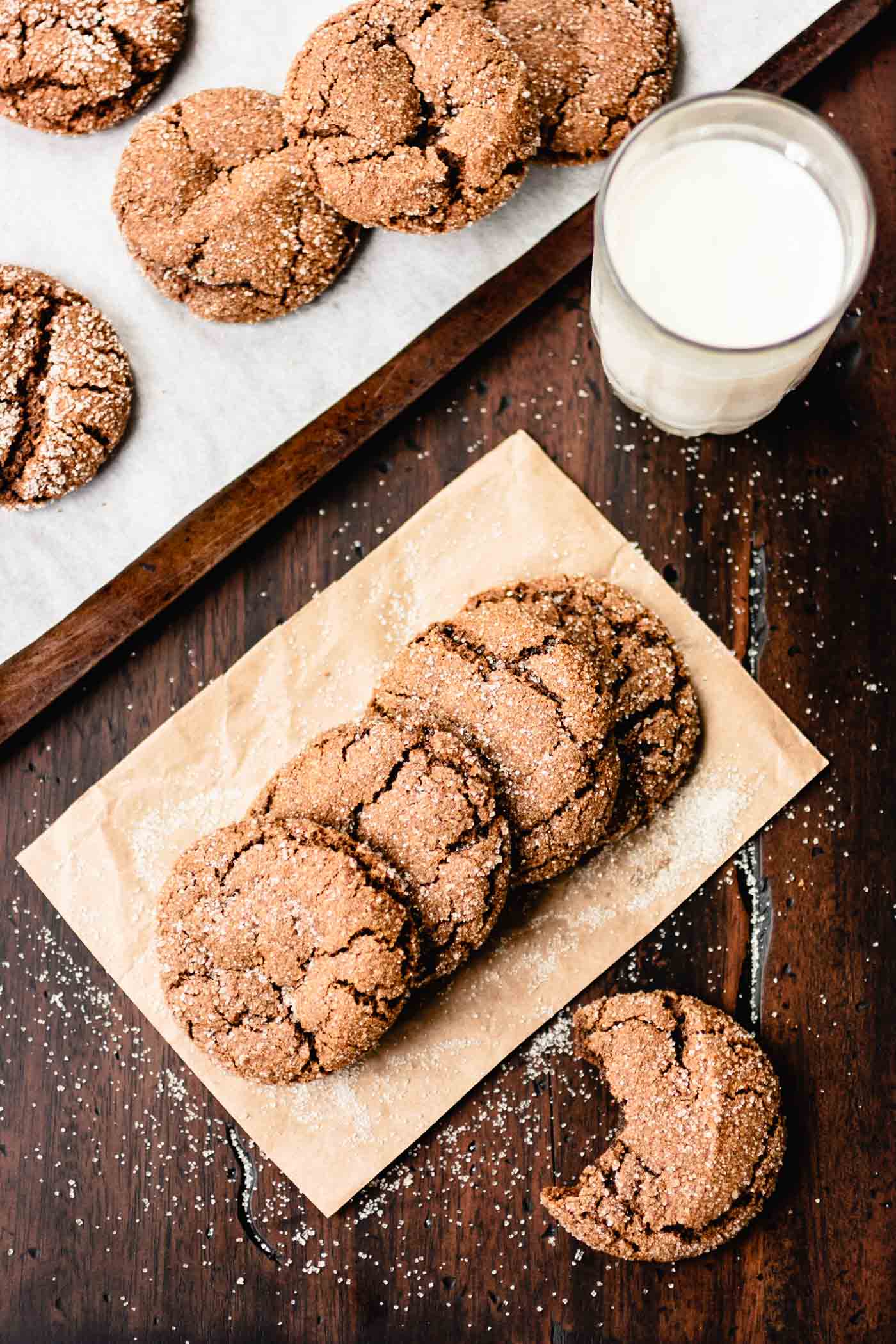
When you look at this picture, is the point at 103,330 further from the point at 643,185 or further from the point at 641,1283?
the point at 641,1283

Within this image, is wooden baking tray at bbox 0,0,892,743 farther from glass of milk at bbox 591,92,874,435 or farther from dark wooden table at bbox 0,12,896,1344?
glass of milk at bbox 591,92,874,435

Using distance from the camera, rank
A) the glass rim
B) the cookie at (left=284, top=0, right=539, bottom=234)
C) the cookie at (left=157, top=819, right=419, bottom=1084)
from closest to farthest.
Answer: the glass rim < the cookie at (left=157, top=819, right=419, bottom=1084) < the cookie at (left=284, top=0, right=539, bottom=234)

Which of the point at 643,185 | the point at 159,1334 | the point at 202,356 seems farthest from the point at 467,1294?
the point at 643,185

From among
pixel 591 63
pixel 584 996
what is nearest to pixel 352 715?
pixel 584 996

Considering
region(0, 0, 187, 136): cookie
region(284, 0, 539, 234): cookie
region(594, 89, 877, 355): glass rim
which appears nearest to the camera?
region(594, 89, 877, 355): glass rim

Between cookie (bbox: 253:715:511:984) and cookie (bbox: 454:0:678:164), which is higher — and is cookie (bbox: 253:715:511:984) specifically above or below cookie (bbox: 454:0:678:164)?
below

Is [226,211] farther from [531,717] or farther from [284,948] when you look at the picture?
[284,948]

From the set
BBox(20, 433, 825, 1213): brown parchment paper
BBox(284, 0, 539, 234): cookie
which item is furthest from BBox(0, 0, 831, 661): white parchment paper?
BBox(20, 433, 825, 1213): brown parchment paper
